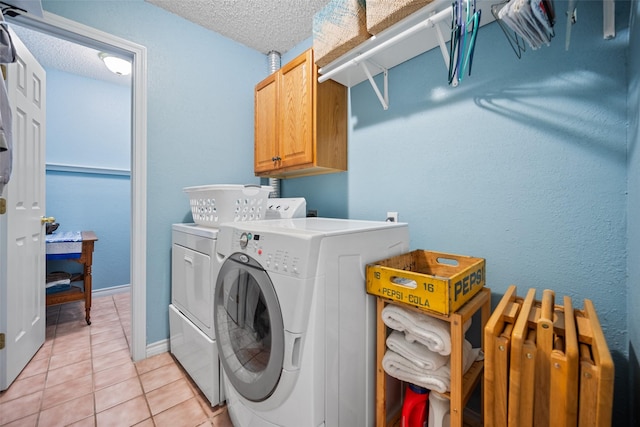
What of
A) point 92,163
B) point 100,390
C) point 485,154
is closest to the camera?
point 485,154

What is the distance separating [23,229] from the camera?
167cm

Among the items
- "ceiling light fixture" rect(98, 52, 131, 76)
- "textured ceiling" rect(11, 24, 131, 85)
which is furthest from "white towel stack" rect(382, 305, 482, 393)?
"textured ceiling" rect(11, 24, 131, 85)

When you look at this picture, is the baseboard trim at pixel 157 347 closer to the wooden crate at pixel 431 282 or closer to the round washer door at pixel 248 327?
the round washer door at pixel 248 327

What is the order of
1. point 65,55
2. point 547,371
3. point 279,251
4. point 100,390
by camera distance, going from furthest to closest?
point 65,55
point 100,390
point 279,251
point 547,371

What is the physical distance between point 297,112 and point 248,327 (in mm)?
1393

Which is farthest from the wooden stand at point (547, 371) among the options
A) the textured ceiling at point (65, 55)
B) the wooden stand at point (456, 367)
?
the textured ceiling at point (65, 55)

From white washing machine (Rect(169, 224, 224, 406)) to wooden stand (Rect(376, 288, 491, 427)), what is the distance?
814 millimetres

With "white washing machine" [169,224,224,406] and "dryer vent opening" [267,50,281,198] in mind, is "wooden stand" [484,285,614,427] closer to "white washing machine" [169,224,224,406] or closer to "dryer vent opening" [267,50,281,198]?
"white washing machine" [169,224,224,406]

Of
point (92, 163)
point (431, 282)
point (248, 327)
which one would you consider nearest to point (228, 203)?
point (248, 327)

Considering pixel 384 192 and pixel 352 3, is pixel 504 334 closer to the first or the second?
pixel 384 192

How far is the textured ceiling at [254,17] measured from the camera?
1846 millimetres

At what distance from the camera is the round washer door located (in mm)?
959

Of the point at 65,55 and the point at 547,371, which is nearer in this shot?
the point at 547,371

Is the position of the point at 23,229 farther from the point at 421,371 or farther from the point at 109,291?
the point at 421,371
